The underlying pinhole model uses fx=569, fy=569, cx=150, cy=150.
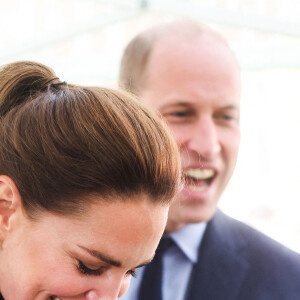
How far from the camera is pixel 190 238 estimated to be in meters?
1.12

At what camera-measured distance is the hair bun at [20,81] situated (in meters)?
0.81

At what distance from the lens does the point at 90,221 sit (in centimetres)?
77

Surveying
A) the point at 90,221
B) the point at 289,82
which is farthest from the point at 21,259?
the point at 289,82

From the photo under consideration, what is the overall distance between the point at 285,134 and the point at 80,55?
83 centimetres

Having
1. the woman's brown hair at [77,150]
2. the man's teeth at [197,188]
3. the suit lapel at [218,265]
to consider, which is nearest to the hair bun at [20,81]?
the woman's brown hair at [77,150]

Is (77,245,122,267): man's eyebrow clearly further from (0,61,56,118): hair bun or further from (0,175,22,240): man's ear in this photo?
(0,61,56,118): hair bun

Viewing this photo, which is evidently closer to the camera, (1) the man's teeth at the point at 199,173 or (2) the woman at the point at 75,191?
(2) the woman at the point at 75,191

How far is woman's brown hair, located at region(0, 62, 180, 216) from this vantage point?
29.5 inches

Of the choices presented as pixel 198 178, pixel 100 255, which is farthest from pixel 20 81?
pixel 198 178

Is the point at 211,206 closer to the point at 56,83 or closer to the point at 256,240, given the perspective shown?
the point at 256,240

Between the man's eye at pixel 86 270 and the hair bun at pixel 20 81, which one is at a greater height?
the hair bun at pixel 20 81

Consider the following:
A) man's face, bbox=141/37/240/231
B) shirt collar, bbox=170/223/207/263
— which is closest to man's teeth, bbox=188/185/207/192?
man's face, bbox=141/37/240/231

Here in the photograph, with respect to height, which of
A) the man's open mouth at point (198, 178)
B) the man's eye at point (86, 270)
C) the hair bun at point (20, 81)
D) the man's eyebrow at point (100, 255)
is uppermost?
the hair bun at point (20, 81)

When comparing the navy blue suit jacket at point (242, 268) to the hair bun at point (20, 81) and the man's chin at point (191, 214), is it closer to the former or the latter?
the man's chin at point (191, 214)
